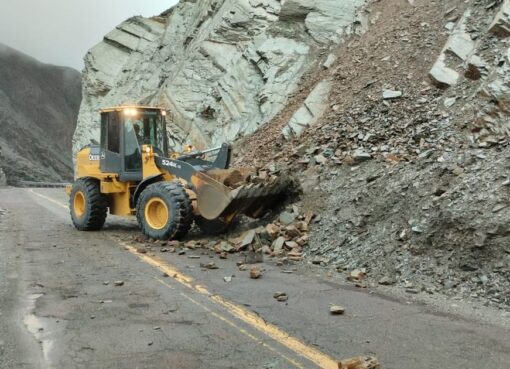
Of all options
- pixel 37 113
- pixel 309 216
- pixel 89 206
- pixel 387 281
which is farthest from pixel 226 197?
pixel 37 113

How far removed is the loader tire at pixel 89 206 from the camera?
11.0m

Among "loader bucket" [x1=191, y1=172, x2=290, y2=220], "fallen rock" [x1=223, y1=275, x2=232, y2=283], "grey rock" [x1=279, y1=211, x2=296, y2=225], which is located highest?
"loader bucket" [x1=191, y1=172, x2=290, y2=220]

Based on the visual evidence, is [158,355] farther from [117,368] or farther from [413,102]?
[413,102]

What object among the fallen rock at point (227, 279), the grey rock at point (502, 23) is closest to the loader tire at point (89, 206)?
the fallen rock at point (227, 279)

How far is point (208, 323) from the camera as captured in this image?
16.3ft

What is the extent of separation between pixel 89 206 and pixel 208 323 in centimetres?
680

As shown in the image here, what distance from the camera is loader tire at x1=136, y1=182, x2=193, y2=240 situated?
909 centimetres

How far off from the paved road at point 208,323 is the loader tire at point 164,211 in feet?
4.95

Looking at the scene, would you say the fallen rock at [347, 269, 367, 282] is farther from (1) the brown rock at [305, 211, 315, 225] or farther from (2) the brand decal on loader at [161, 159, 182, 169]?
(2) the brand decal on loader at [161, 159, 182, 169]

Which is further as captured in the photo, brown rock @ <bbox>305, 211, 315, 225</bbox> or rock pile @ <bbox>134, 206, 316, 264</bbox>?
brown rock @ <bbox>305, 211, 315, 225</bbox>

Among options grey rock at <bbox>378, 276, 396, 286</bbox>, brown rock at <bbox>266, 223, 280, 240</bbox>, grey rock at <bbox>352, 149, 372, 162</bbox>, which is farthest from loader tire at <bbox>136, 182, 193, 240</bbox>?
grey rock at <bbox>378, 276, 396, 286</bbox>

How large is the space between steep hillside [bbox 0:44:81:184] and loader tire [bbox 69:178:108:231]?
145 ft

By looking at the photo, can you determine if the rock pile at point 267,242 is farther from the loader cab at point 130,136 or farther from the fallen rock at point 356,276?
the loader cab at point 130,136

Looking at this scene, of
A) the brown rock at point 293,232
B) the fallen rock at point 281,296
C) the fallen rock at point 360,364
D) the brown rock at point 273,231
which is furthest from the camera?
the brown rock at point 273,231
